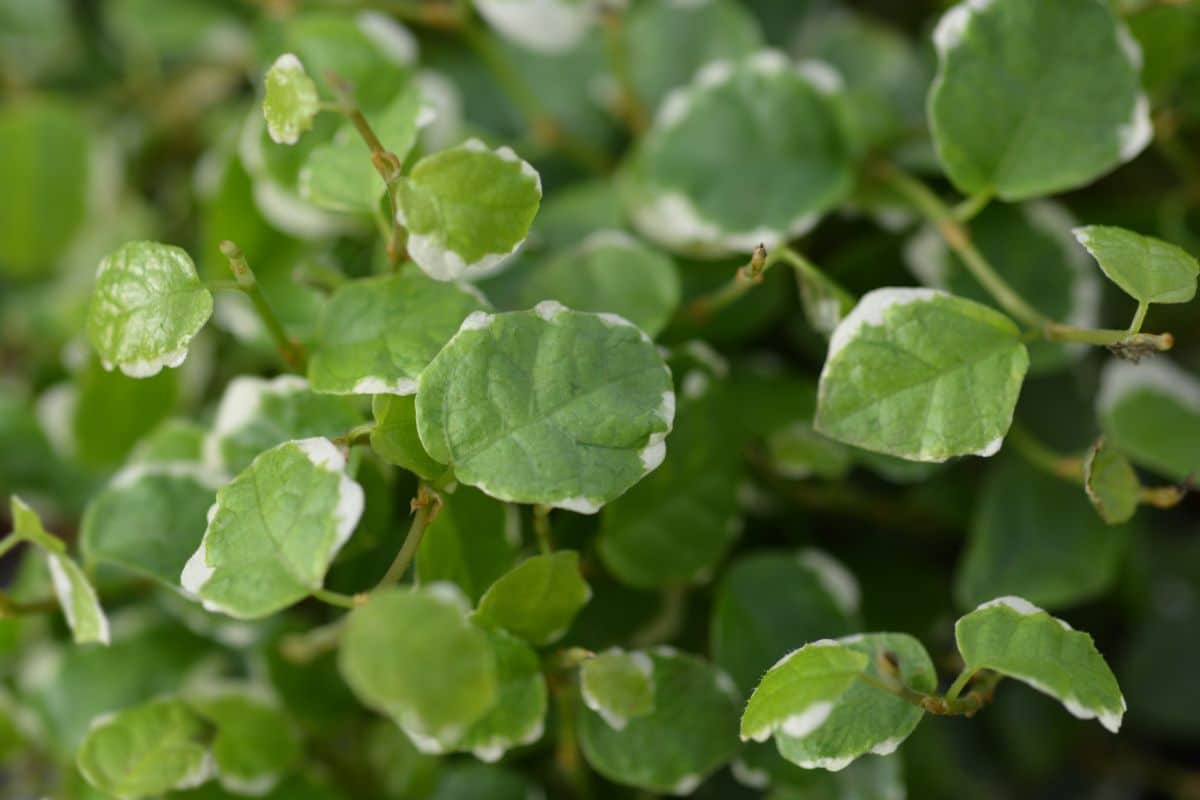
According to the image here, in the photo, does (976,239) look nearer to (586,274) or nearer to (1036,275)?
(1036,275)

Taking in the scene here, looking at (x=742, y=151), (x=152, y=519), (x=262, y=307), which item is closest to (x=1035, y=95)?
(x=742, y=151)

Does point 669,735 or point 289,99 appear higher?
point 289,99

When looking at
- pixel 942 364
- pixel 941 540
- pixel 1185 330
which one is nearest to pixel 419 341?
pixel 942 364

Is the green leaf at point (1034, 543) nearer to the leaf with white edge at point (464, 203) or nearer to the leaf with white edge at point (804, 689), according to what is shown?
the leaf with white edge at point (804, 689)

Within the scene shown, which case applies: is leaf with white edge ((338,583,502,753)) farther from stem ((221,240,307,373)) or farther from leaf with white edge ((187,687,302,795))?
leaf with white edge ((187,687,302,795))

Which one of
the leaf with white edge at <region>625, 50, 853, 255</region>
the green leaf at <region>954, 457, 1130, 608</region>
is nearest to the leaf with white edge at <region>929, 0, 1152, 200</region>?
the leaf with white edge at <region>625, 50, 853, 255</region>

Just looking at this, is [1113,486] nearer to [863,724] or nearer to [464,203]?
[863,724]

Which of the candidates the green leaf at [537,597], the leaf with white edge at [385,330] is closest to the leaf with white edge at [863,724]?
Answer: the green leaf at [537,597]

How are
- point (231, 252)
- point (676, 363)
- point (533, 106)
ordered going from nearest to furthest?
point (231, 252)
point (676, 363)
point (533, 106)
